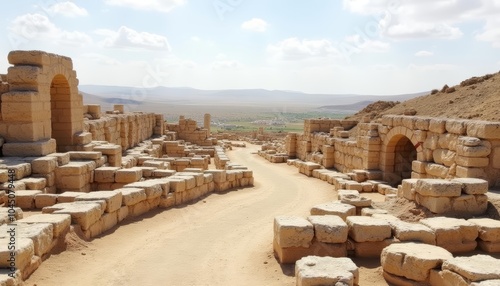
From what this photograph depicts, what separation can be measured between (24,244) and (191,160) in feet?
43.2

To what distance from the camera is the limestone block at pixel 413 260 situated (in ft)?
19.4

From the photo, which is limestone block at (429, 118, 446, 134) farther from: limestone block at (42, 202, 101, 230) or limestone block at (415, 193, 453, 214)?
limestone block at (42, 202, 101, 230)

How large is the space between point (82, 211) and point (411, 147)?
12.6 meters

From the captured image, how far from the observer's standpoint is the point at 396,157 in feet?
51.0

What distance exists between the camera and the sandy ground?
6.26 meters

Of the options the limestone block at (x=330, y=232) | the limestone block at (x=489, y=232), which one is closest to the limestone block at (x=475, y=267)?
the limestone block at (x=489, y=232)

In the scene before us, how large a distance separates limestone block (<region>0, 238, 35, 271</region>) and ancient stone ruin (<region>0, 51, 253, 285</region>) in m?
0.01

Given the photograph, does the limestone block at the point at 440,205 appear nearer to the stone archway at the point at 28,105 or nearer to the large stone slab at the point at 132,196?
the large stone slab at the point at 132,196

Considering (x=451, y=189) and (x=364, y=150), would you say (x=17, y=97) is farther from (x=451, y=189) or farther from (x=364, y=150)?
(x=364, y=150)

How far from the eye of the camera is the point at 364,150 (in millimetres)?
16109

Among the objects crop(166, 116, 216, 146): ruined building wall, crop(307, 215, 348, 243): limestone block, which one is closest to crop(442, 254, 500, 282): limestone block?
crop(307, 215, 348, 243): limestone block

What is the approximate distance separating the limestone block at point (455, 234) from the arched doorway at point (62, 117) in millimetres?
10765

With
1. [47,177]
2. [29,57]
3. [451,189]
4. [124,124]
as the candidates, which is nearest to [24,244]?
[47,177]

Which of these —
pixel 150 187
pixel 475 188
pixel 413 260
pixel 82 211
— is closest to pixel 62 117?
pixel 150 187
